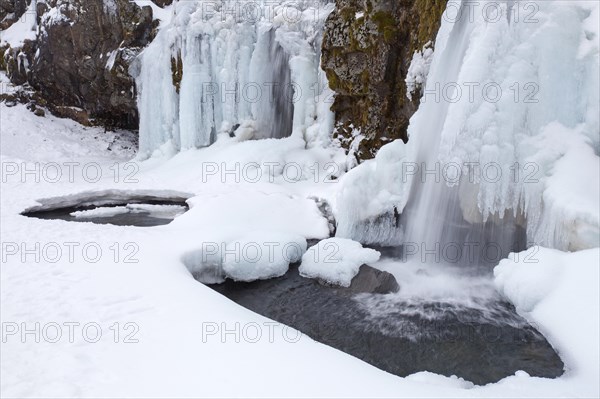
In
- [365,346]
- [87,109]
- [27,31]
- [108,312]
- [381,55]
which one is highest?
[27,31]

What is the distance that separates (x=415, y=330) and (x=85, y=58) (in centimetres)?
2009

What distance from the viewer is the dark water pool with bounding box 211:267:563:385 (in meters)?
5.18

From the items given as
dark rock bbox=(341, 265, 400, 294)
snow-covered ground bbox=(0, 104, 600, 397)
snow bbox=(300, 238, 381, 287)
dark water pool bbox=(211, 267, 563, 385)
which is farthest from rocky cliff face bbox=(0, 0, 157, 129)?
dark rock bbox=(341, 265, 400, 294)

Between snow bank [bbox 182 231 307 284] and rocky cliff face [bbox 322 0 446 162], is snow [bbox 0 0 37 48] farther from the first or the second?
snow bank [bbox 182 231 307 284]

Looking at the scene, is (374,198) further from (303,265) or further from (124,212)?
(124,212)

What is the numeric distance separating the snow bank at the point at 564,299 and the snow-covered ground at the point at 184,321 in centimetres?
2

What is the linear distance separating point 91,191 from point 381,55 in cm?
972

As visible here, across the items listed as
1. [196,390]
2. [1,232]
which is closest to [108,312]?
[196,390]

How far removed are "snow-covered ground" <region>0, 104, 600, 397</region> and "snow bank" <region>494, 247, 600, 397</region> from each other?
16mm

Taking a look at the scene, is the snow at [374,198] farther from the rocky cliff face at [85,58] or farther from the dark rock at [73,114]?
the dark rock at [73,114]

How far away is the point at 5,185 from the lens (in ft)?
46.5

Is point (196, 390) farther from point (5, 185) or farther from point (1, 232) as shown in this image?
point (5, 185)

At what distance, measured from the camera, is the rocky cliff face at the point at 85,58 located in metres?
19.0

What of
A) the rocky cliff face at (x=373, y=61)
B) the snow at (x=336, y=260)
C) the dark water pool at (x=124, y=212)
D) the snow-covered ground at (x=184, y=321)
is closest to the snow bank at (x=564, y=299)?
the snow-covered ground at (x=184, y=321)
